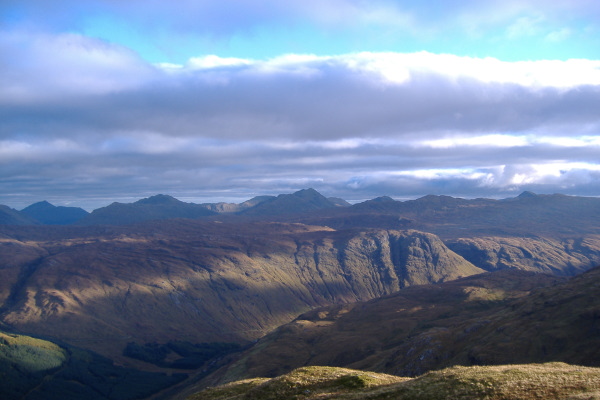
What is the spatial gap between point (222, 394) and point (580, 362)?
12881cm

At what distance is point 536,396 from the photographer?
48.4 metres

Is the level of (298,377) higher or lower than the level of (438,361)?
higher

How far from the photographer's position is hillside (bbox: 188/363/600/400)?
49594mm

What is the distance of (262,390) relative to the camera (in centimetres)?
6550

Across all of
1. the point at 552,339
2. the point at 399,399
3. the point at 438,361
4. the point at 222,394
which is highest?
the point at 399,399

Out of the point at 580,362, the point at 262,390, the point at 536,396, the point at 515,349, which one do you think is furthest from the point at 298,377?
the point at 515,349

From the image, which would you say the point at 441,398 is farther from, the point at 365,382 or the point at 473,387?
the point at 365,382

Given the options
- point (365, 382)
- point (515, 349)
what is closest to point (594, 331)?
point (515, 349)

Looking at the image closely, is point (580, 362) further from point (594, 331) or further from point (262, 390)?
point (262, 390)

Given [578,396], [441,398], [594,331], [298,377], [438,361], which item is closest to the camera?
[578,396]

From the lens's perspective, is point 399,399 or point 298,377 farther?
point 298,377

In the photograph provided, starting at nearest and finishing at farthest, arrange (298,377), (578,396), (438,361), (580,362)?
1. (578,396)
2. (298,377)
3. (580,362)
4. (438,361)

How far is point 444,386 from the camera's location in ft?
177

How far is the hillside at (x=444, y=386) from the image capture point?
49.6m
